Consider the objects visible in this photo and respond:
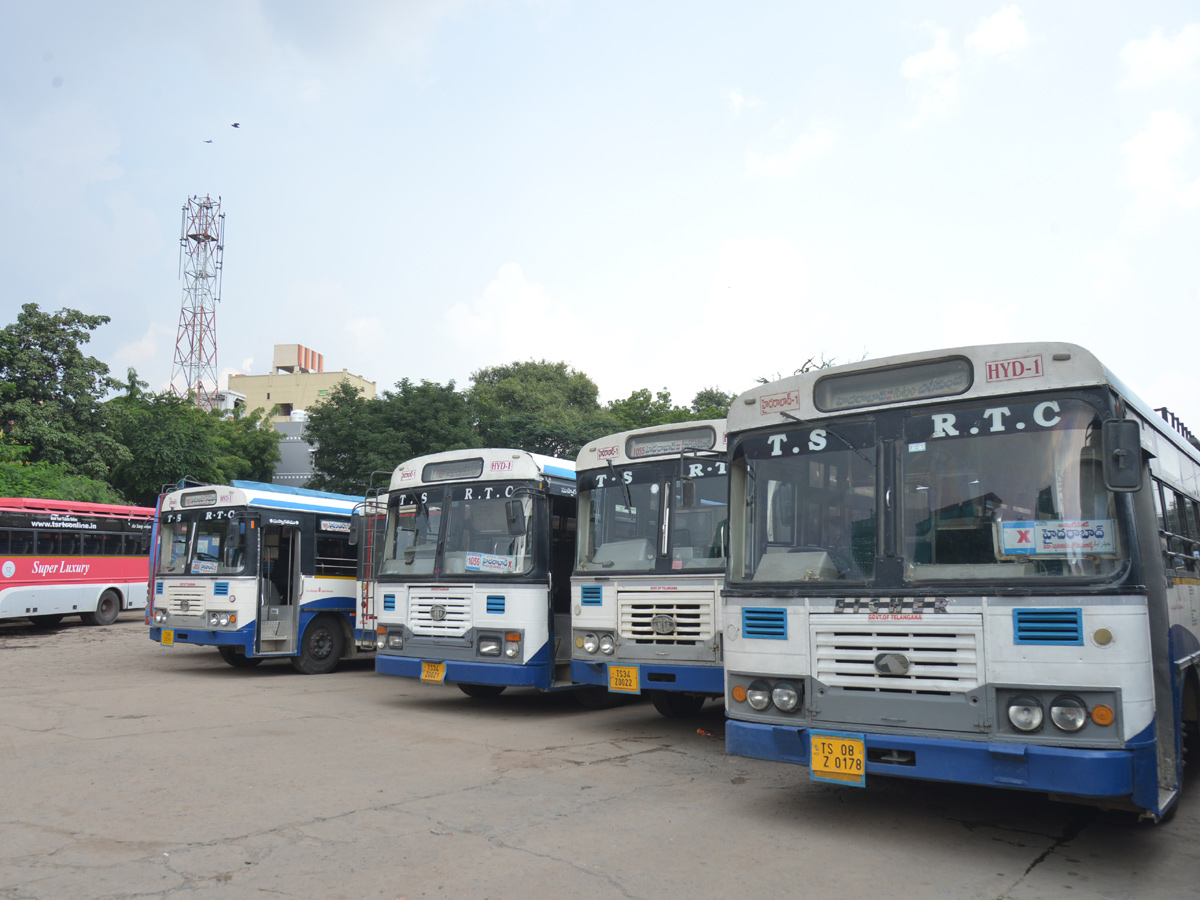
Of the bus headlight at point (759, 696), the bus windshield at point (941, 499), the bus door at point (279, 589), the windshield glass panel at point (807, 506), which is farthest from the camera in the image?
the bus door at point (279, 589)

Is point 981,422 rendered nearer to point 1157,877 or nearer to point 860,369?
point 860,369

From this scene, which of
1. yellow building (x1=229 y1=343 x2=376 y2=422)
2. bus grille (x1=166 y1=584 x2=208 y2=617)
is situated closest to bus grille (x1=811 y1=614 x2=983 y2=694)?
bus grille (x1=166 y1=584 x2=208 y2=617)

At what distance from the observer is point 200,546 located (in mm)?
14148

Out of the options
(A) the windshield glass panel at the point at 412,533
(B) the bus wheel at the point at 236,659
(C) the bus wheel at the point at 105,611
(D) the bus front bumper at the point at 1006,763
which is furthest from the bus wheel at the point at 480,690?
(C) the bus wheel at the point at 105,611

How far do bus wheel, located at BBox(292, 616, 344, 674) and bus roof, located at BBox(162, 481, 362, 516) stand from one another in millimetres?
1874

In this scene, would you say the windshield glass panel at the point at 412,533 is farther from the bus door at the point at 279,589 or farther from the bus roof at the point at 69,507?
the bus roof at the point at 69,507

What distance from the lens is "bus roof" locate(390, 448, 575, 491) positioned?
10633 mm

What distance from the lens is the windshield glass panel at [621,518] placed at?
373 inches

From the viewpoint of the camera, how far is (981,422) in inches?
215

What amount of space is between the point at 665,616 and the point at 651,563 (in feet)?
1.93

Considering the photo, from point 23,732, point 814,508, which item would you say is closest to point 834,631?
point 814,508

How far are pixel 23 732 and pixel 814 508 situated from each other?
8.31m

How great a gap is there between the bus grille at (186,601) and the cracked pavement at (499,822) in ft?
12.5

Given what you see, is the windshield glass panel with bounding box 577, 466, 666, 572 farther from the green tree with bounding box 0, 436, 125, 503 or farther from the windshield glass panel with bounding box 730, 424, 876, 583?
the green tree with bounding box 0, 436, 125, 503
